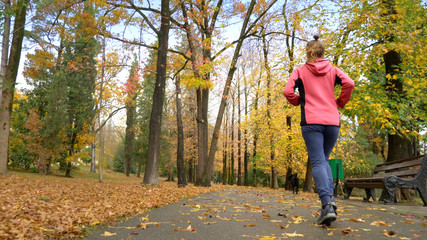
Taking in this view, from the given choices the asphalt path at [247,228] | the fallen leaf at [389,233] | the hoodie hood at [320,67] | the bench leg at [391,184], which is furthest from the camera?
the bench leg at [391,184]

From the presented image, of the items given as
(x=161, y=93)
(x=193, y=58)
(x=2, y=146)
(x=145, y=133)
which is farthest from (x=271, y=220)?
(x=145, y=133)

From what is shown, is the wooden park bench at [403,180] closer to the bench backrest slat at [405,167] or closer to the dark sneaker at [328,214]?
the bench backrest slat at [405,167]

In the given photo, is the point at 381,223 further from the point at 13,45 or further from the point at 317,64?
the point at 13,45

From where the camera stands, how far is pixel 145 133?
33.9 metres

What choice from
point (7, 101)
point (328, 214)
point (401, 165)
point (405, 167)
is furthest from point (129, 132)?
point (328, 214)

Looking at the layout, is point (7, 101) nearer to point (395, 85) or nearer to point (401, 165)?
point (401, 165)

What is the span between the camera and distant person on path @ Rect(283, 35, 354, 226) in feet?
10.6

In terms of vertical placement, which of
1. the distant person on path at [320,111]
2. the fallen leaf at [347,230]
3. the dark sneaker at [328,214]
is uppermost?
the distant person on path at [320,111]

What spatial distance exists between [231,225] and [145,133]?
31764 mm

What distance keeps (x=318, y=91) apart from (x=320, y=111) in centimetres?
27

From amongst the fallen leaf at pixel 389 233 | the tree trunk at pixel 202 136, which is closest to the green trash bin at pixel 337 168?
the tree trunk at pixel 202 136

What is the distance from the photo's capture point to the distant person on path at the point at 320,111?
10.6 ft

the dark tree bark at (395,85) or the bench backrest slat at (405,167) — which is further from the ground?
the dark tree bark at (395,85)

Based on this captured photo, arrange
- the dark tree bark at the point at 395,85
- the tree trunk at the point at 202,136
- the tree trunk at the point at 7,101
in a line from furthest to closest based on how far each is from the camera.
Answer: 1. the tree trunk at the point at 202,136
2. the tree trunk at the point at 7,101
3. the dark tree bark at the point at 395,85
